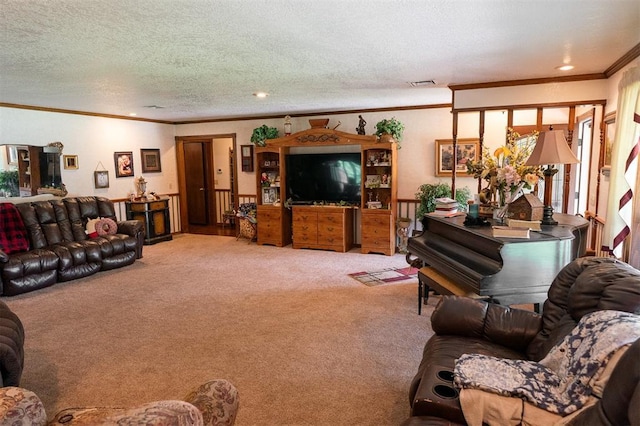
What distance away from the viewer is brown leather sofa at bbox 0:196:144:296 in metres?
4.89

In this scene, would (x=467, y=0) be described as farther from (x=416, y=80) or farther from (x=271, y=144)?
(x=271, y=144)

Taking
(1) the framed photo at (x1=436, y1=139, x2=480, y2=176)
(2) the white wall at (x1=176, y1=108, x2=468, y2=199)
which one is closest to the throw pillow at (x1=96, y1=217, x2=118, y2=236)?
(2) the white wall at (x1=176, y1=108, x2=468, y2=199)

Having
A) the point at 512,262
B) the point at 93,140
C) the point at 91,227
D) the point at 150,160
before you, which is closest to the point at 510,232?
the point at 512,262

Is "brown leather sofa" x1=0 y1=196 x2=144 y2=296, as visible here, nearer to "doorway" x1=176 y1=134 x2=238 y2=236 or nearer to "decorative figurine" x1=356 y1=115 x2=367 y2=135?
"doorway" x1=176 y1=134 x2=238 y2=236

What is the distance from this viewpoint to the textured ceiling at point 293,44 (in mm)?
2461

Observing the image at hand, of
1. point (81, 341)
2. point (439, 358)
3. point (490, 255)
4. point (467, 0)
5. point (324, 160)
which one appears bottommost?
point (81, 341)

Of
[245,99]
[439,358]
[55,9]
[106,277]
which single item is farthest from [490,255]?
[106,277]

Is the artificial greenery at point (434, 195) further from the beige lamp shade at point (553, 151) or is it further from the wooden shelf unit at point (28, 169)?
the wooden shelf unit at point (28, 169)

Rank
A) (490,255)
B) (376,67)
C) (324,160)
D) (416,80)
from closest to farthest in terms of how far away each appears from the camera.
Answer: (490,255) → (376,67) → (416,80) → (324,160)

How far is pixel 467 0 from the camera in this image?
233 cm

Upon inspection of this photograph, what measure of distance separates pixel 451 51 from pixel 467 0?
1.15 m

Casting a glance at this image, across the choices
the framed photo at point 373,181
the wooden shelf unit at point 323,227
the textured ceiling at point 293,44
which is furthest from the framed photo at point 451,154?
the wooden shelf unit at point 323,227

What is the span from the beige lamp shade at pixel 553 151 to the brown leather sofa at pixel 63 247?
5.54 meters

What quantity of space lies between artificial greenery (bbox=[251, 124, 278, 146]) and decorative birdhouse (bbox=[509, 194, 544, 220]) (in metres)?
5.00
